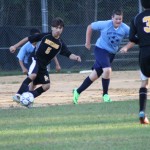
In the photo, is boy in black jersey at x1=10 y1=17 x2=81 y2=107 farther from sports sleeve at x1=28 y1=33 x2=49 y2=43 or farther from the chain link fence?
the chain link fence

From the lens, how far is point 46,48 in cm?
1241

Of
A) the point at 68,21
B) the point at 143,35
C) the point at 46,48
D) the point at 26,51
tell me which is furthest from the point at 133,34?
the point at 68,21

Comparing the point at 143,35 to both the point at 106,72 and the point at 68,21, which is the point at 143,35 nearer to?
the point at 106,72

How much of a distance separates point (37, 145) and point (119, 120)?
2.35 metres

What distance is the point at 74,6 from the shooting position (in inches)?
1001

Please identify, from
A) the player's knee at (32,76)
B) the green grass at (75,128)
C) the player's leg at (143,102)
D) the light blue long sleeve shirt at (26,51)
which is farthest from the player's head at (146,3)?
the light blue long sleeve shirt at (26,51)

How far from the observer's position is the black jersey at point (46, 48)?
12406mm

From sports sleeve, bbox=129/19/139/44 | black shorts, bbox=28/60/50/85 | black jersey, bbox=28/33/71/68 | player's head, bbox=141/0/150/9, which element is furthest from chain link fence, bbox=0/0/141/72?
player's head, bbox=141/0/150/9

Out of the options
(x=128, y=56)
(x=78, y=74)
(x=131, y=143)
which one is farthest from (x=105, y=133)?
(x=128, y=56)

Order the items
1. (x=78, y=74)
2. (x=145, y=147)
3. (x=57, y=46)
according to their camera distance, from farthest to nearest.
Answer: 1. (x=78, y=74)
2. (x=57, y=46)
3. (x=145, y=147)

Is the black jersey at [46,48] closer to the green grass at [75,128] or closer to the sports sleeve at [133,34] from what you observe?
the green grass at [75,128]

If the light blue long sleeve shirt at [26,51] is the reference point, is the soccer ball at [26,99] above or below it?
above

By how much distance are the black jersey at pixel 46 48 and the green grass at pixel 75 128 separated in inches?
50.4

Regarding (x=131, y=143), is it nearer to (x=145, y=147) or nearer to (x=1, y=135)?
(x=145, y=147)
